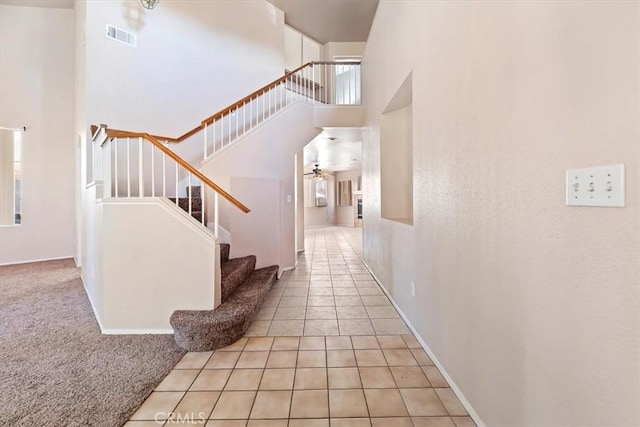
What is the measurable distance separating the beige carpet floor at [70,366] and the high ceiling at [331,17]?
6696 mm

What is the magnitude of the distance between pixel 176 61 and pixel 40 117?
308cm

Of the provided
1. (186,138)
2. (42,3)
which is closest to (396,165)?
(186,138)

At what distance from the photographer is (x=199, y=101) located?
15.9ft

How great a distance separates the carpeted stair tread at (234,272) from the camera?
112 inches

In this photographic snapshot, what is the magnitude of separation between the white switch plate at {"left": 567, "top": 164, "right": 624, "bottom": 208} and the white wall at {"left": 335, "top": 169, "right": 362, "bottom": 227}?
11558mm

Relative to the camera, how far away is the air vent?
3.98m

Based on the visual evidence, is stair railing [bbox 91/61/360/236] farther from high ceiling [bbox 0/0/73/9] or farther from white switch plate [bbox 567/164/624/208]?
high ceiling [bbox 0/0/73/9]

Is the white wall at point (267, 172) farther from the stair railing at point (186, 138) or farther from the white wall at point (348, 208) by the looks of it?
the white wall at point (348, 208)

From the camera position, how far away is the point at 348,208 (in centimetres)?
1323

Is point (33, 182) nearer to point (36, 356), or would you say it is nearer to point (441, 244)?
point (36, 356)

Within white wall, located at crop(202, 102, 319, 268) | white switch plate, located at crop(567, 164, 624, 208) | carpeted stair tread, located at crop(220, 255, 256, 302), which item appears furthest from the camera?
white wall, located at crop(202, 102, 319, 268)

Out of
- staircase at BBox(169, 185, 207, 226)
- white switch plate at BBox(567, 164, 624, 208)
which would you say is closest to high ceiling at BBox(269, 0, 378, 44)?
staircase at BBox(169, 185, 207, 226)

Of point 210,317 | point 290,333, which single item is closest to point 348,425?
point 290,333

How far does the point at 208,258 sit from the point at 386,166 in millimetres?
2481
